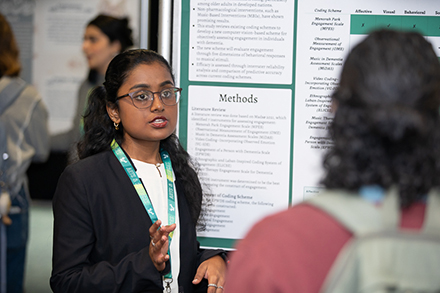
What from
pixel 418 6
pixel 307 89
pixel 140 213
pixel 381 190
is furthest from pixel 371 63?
pixel 418 6

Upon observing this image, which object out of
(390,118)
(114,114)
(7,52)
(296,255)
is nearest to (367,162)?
(390,118)

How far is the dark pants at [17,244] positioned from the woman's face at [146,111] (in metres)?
1.67

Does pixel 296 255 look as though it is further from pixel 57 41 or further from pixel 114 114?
pixel 57 41

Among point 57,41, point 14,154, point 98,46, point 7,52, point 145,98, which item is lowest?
point 14,154

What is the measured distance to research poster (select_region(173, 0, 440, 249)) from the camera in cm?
211

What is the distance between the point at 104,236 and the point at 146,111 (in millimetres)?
508

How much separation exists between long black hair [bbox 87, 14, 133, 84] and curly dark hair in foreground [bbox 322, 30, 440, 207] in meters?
2.94

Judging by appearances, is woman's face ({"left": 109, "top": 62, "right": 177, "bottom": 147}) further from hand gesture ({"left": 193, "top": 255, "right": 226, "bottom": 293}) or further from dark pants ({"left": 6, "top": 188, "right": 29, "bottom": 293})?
dark pants ({"left": 6, "top": 188, "right": 29, "bottom": 293})

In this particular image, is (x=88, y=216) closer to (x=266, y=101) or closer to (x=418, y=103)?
(x=266, y=101)

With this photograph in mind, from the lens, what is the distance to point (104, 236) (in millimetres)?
1636

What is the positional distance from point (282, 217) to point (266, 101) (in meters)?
1.41

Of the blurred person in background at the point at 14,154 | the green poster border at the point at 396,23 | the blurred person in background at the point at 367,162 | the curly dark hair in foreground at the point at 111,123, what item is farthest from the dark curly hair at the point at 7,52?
the blurred person in background at the point at 367,162

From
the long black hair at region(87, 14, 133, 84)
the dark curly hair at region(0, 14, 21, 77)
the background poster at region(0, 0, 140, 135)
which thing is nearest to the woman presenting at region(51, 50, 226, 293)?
the dark curly hair at region(0, 14, 21, 77)

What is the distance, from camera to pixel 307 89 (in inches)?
84.0
